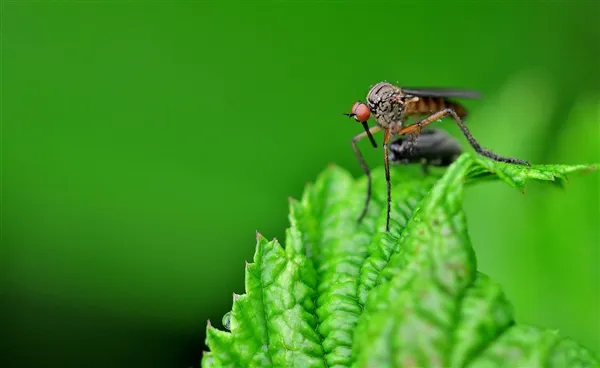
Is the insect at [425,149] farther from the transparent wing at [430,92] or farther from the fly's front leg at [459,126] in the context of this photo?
the transparent wing at [430,92]

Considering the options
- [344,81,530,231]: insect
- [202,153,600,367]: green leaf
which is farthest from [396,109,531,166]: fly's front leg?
[202,153,600,367]: green leaf

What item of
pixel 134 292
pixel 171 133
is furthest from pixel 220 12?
pixel 134 292

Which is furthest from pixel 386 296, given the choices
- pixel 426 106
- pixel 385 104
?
pixel 426 106

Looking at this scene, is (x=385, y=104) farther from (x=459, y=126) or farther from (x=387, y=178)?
(x=387, y=178)

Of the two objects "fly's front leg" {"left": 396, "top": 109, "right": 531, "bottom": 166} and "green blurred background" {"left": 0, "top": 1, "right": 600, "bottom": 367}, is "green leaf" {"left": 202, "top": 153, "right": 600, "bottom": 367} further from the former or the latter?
"green blurred background" {"left": 0, "top": 1, "right": 600, "bottom": 367}

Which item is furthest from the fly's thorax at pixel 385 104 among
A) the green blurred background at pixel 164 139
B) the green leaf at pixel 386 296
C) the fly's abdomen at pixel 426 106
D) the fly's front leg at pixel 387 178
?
the green blurred background at pixel 164 139

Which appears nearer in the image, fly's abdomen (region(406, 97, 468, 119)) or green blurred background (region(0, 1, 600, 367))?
fly's abdomen (region(406, 97, 468, 119))

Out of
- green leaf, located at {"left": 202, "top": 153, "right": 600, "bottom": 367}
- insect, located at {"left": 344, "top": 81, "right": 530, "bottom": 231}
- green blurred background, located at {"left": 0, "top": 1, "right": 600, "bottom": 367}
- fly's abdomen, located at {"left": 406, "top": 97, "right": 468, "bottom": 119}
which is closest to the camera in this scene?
green leaf, located at {"left": 202, "top": 153, "right": 600, "bottom": 367}

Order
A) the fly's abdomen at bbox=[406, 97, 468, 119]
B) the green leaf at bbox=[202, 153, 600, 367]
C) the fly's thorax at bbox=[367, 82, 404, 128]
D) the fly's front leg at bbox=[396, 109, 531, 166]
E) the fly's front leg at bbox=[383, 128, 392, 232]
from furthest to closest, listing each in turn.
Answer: the fly's abdomen at bbox=[406, 97, 468, 119] → the fly's thorax at bbox=[367, 82, 404, 128] → the fly's front leg at bbox=[396, 109, 531, 166] → the fly's front leg at bbox=[383, 128, 392, 232] → the green leaf at bbox=[202, 153, 600, 367]
